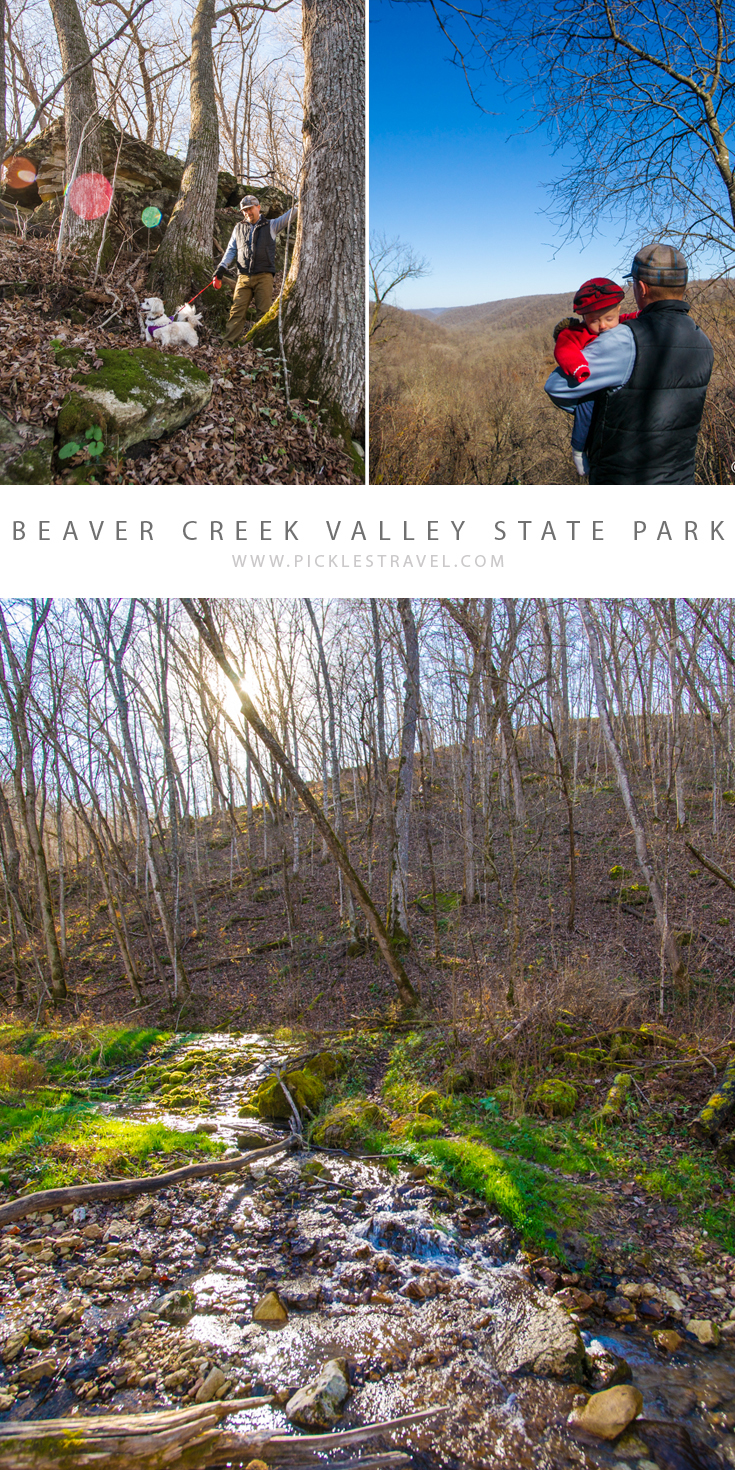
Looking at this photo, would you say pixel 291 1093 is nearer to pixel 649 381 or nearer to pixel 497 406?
pixel 649 381

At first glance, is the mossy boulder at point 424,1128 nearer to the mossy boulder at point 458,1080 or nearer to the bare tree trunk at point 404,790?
the mossy boulder at point 458,1080

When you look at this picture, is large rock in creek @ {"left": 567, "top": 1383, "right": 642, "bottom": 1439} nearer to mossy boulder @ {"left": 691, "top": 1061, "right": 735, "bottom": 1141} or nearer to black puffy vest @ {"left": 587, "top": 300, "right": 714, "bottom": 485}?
mossy boulder @ {"left": 691, "top": 1061, "right": 735, "bottom": 1141}

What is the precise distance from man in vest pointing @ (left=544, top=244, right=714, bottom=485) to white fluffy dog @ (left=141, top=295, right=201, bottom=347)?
275 cm

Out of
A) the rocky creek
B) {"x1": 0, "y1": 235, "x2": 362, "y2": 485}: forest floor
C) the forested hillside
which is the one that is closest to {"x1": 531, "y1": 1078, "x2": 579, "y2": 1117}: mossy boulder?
the forested hillside

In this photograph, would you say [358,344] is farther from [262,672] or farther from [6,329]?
[262,672]

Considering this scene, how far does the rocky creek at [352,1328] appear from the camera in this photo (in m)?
2.31

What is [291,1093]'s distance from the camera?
5020 mm

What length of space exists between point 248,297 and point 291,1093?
6.05 m

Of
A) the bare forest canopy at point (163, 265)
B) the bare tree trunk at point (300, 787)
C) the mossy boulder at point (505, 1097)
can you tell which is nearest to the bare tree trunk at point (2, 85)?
the bare forest canopy at point (163, 265)

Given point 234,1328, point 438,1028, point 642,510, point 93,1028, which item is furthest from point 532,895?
point 234,1328

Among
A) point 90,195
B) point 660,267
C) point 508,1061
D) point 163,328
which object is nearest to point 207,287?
point 163,328

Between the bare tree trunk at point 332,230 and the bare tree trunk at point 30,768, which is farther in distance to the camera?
the bare tree trunk at point 30,768

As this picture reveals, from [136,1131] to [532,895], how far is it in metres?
6.34

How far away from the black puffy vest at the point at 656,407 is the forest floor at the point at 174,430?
5.32ft
